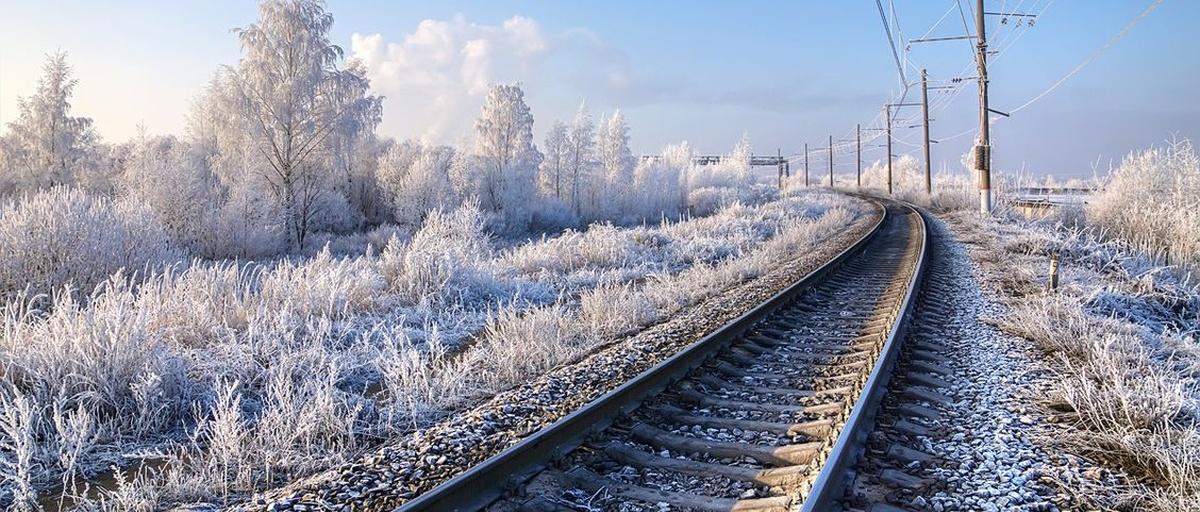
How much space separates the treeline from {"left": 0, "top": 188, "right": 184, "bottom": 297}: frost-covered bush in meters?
0.22

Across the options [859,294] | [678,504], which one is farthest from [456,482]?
[859,294]

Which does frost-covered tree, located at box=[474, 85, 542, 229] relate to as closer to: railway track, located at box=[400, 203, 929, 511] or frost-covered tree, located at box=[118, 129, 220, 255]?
frost-covered tree, located at box=[118, 129, 220, 255]

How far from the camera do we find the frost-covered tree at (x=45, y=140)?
31703mm

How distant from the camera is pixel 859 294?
10227 millimetres

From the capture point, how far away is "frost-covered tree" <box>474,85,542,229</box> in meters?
38.1

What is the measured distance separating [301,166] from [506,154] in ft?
52.7

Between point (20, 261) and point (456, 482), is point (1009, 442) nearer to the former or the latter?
point (456, 482)

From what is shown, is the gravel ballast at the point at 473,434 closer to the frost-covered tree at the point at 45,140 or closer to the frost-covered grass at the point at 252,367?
the frost-covered grass at the point at 252,367

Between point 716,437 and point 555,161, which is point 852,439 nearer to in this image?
point 716,437

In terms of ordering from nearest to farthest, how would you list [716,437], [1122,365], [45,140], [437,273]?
1. [716,437]
2. [1122,365]
3. [437,273]
4. [45,140]

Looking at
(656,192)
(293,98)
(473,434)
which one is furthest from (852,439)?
(656,192)

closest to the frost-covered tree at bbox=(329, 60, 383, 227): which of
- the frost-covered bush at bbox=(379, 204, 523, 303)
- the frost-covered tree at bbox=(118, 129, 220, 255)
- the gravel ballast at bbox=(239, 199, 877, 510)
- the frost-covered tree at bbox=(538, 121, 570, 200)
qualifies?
the frost-covered tree at bbox=(118, 129, 220, 255)

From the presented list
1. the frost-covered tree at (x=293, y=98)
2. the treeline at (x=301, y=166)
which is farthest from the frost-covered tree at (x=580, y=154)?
the frost-covered tree at (x=293, y=98)

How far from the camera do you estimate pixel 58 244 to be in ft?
32.0
